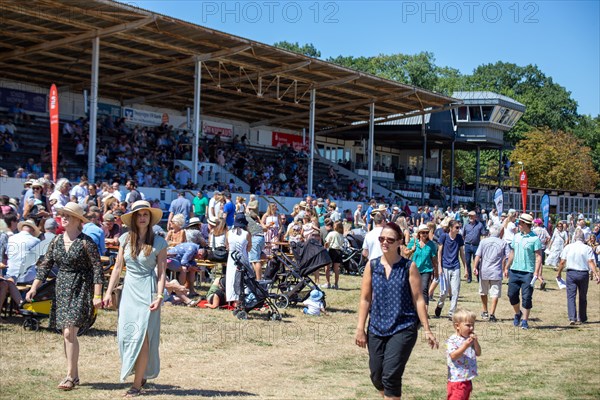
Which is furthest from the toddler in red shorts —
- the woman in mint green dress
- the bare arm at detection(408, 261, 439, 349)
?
the woman in mint green dress

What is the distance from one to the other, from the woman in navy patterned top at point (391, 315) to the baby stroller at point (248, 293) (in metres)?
6.32

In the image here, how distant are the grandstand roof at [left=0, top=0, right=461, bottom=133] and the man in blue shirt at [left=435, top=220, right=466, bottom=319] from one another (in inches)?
512

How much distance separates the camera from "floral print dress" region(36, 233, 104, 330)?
792 cm

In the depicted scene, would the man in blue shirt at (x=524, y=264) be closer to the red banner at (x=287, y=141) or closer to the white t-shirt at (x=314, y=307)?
the white t-shirt at (x=314, y=307)

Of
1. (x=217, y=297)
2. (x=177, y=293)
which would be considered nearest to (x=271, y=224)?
(x=217, y=297)

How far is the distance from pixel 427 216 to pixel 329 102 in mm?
9883

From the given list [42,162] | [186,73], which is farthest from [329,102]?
[42,162]

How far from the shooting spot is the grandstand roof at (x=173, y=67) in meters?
25.0

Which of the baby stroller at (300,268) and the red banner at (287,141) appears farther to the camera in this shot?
the red banner at (287,141)

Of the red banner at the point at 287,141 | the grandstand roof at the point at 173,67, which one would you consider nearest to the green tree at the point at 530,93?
the red banner at the point at 287,141

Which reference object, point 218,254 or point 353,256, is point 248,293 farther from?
point 353,256

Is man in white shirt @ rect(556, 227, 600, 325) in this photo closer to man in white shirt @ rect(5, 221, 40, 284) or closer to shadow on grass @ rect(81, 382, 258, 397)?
shadow on grass @ rect(81, 382, 258, 397)

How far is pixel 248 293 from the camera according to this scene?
1365 cm

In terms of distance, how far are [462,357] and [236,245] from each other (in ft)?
23.0
